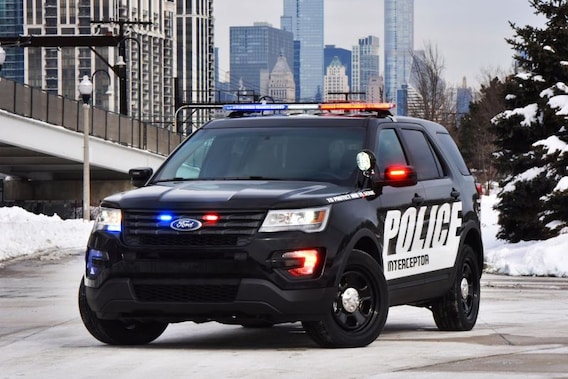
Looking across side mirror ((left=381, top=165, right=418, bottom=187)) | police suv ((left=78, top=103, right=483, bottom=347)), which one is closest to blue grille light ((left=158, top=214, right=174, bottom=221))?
police suv ((left=78, top=103, right=483, bottom=347))

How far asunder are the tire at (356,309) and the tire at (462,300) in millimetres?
1695

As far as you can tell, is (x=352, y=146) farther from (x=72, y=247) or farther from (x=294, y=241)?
(x=72, y=247)

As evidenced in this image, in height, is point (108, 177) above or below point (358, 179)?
below

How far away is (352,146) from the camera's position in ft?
37.6

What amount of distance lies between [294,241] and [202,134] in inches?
82.2

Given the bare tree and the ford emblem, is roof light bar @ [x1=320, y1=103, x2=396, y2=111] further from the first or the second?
the bare tree

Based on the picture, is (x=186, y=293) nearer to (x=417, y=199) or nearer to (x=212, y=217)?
(x=212, y=217)

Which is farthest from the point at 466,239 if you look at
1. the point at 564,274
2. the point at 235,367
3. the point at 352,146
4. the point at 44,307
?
the point at 564,274

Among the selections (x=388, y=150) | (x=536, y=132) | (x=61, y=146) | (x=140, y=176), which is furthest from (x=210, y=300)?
(x=61, y=146)

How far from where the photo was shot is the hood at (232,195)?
10.3 m

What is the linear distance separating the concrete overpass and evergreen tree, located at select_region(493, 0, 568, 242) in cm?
2224

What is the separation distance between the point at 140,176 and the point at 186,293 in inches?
63.6

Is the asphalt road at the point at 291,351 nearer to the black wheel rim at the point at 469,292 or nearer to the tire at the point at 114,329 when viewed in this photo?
the tire at the point at 114,329

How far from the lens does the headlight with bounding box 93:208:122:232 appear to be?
10566mm
